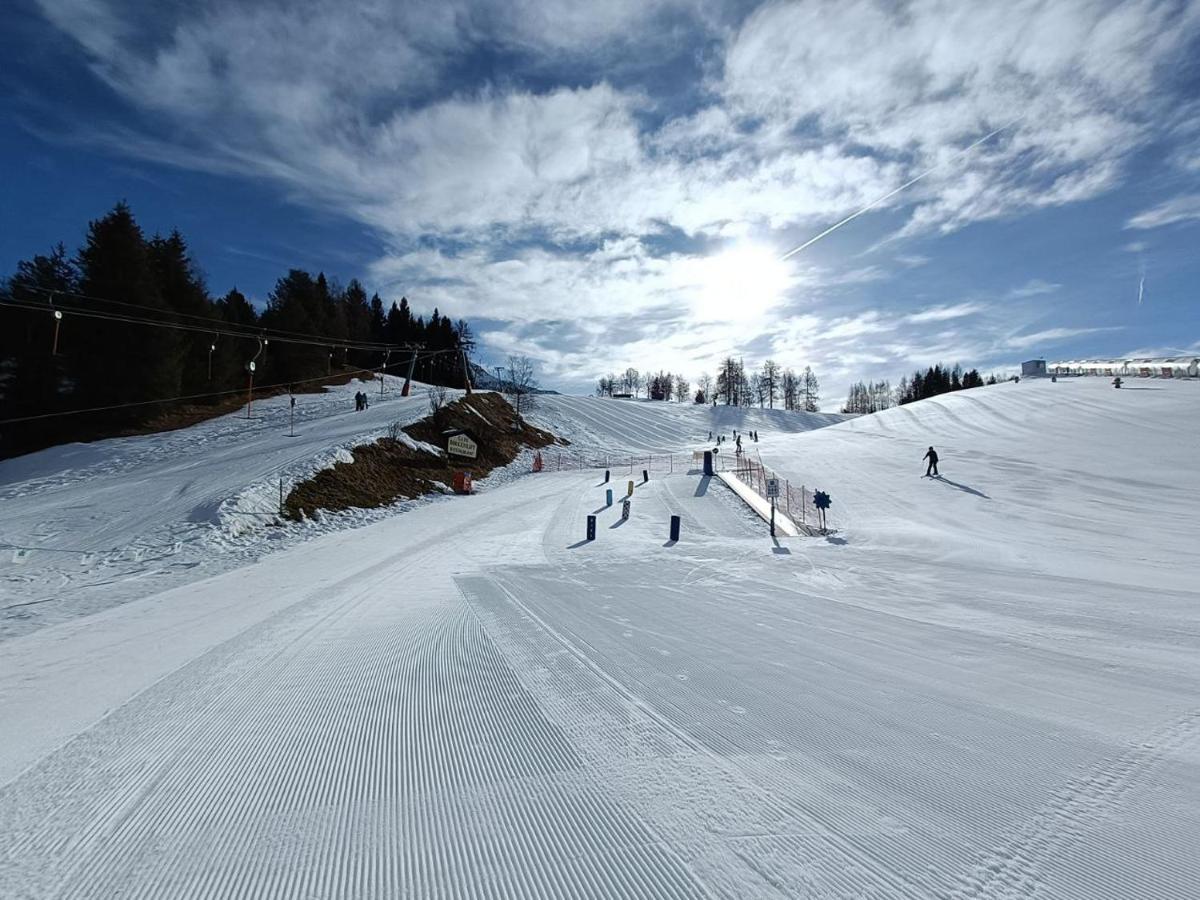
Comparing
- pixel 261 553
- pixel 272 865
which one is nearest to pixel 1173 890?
pixel 272 865

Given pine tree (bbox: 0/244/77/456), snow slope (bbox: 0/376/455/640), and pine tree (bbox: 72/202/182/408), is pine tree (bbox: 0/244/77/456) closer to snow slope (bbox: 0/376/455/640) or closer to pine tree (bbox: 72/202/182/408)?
pine tree (bbox: 72/202/182/408)

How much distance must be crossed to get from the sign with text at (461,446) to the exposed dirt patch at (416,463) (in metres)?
0.44

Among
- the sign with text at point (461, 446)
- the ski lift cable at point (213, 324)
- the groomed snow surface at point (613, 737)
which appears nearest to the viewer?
the groomed snow surface at point (613, 737)

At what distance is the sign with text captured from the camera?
35375 millimetres

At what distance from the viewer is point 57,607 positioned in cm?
941

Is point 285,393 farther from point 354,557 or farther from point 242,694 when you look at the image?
point 242,694

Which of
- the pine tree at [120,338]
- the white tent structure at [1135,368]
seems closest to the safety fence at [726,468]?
the pine tree at [120,338]

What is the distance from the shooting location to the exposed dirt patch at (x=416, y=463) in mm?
21734

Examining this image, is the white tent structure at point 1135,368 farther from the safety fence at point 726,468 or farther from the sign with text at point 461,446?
the sign with text at point 461,446

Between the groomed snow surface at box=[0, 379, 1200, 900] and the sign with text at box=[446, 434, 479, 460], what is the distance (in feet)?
78.4

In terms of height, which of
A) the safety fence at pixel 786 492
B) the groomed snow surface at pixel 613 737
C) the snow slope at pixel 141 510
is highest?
the groomed snow surface at pixel 613 737

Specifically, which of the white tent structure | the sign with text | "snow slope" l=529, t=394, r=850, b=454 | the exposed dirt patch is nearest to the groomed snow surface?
the exposed dirt patch

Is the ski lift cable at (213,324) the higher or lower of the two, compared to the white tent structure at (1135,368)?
lower

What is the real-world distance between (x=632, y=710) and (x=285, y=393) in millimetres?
52610
